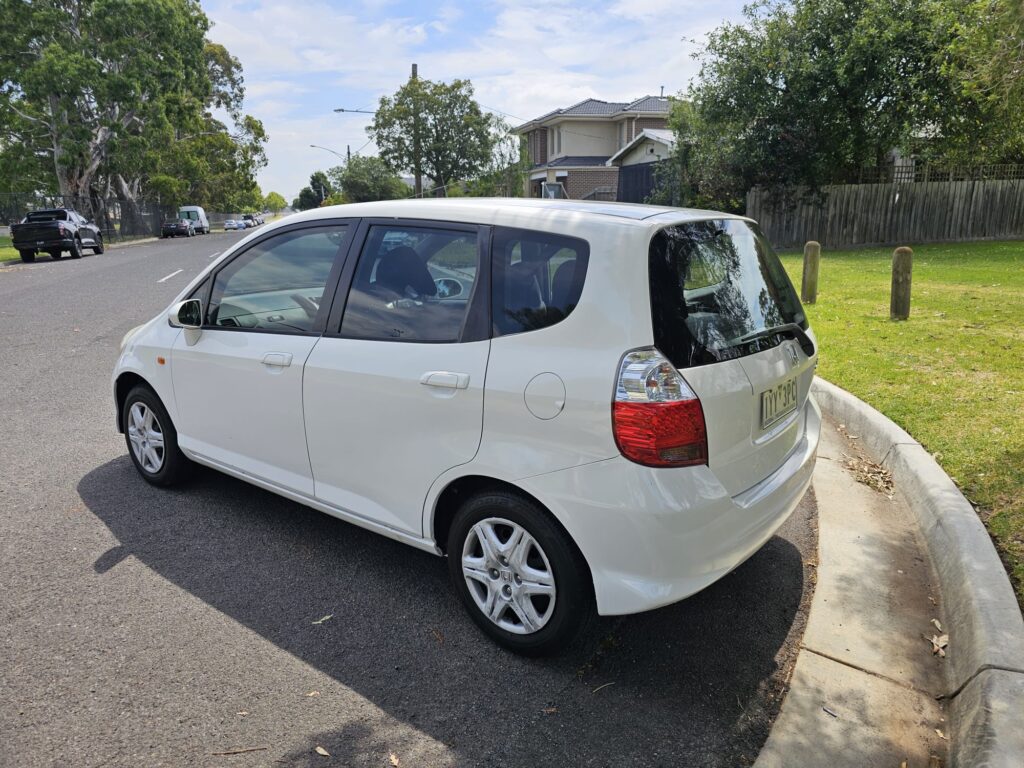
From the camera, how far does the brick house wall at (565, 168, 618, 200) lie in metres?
43.1

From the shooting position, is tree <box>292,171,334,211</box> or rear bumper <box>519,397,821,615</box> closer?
rear bumper <box>519,397,821,615</box>

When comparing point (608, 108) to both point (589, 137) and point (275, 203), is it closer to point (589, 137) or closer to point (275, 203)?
point (589, 137)

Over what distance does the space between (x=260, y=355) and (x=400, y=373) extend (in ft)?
3.34

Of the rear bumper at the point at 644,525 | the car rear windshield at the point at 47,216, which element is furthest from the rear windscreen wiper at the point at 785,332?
the car rear windshield at the point at 47,216

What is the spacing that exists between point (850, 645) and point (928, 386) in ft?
12.1

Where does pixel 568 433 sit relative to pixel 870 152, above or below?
below

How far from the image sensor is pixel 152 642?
3145mm

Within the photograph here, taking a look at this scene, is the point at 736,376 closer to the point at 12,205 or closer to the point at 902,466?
the point at 902,466

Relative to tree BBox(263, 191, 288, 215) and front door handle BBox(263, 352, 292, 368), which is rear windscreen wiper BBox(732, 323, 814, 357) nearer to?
front door handle BBox(263, 352, 292, 368)

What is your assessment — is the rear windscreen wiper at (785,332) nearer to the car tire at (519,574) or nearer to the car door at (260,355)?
the car tire at (519,574)

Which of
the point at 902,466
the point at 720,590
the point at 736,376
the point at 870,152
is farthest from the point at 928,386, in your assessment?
the point at 870,152

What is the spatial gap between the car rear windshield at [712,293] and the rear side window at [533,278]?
0.30 metres

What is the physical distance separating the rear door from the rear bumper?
14 centimetres

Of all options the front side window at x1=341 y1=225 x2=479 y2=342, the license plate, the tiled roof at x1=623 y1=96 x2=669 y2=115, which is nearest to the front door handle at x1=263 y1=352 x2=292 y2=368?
the front side window at x1=341 y1=225 x2=479 y2=342
